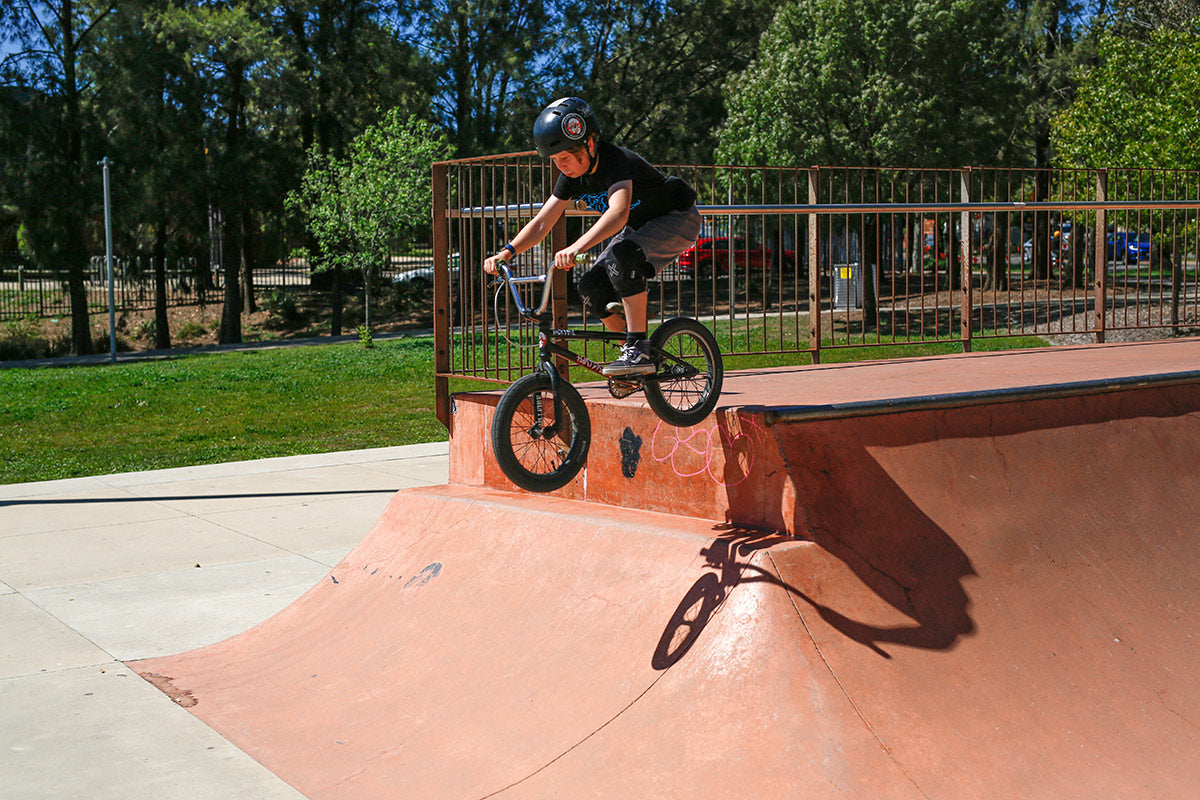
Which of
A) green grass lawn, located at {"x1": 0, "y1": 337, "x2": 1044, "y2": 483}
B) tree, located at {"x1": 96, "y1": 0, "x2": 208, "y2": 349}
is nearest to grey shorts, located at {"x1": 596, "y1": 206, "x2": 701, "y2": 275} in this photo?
green grass lawn, located at {"x1": 0, "y1": 337, "x2": 1044, "y2": 483}

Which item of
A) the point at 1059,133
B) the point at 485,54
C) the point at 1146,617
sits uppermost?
the point at 485,54

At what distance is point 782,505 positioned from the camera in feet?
15.9

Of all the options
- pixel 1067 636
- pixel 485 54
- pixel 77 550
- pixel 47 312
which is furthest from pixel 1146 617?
pixel 47 312

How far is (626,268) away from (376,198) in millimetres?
25471

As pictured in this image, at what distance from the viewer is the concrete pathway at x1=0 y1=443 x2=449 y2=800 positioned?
4.49 meters

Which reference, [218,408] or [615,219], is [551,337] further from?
[218,408]

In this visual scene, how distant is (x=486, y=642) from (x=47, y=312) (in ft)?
119

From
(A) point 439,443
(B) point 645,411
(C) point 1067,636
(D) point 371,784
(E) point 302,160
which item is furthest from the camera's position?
(E) point 302,160

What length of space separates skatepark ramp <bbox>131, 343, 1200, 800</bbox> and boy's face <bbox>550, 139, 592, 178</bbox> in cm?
127

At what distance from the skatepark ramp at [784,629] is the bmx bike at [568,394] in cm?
24

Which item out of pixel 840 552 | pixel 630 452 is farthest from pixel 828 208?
pixel 840 552

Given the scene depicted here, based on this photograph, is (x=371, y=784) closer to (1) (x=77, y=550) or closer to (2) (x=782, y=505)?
(2) (x=782, y=505)

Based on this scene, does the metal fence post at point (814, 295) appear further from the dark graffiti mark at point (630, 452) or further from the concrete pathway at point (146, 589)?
the concrete pathway at point (146, 589)

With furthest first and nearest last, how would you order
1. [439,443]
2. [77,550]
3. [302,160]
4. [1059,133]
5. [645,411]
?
[302,160] → [1059,133] → [439,443] → [77,550] → [645,411]
